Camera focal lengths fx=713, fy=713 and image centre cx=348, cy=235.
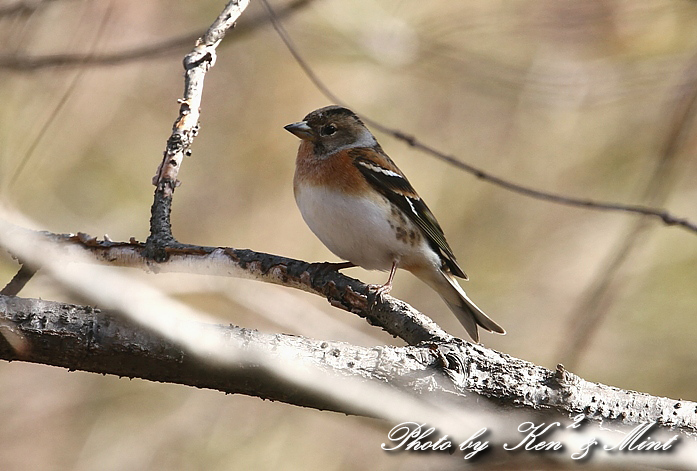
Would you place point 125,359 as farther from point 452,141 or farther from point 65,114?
point 452,141

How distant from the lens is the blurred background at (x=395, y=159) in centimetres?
491

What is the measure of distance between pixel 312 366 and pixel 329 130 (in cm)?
Result: 257

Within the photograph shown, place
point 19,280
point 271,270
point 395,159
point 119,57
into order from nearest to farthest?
point 19,280 → point 271,270 → point 119,57 → point 395,159

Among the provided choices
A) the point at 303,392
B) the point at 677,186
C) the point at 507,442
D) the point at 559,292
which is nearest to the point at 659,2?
the point at 677,186

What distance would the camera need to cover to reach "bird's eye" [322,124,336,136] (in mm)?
4074

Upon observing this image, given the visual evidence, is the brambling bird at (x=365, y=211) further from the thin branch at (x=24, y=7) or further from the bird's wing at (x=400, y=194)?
the thin branch at (x=24, y=7)

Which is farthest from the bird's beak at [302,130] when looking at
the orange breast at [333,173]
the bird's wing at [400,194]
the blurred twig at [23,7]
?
the blurred twig at [23,7]

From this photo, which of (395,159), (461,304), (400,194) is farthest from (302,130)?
(395,159)

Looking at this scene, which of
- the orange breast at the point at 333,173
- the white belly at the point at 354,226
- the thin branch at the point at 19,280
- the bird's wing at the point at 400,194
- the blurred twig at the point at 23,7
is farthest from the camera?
the bird's wing at the point at 400,194

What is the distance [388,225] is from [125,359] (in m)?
2.22

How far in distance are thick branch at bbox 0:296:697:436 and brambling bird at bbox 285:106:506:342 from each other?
1513mm

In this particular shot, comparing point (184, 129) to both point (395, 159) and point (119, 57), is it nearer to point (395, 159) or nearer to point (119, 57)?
point (119, 57)

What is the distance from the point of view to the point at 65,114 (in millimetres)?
5199

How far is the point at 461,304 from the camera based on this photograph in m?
3.99
